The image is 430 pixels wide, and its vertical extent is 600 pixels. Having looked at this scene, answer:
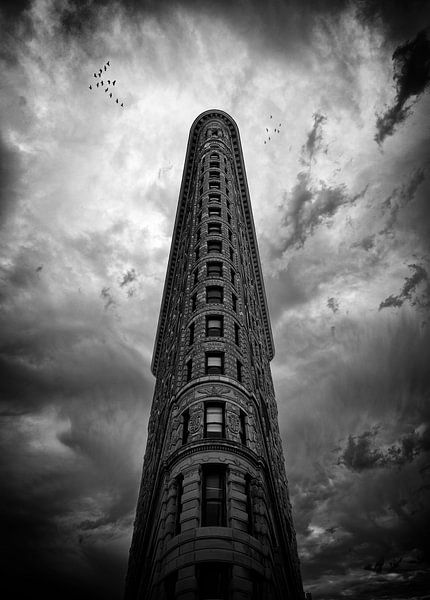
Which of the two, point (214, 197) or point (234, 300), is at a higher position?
point (214, 197)

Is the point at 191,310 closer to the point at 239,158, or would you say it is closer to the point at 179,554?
the point at 179,554

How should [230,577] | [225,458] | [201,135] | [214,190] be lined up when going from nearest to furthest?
[230,577] < [225,458] < [214,190] < [201,135]

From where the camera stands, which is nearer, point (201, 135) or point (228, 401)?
point (228, 401)

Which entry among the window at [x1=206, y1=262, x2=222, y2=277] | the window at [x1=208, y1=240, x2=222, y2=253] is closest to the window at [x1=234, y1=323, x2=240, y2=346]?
the window at [x1=206, y1=262, x2=222, y2=277]

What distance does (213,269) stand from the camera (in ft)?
144

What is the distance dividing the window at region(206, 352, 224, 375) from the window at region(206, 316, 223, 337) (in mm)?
2471

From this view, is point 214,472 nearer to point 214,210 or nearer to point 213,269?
point 213,269

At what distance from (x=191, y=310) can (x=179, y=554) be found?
71.9 feet

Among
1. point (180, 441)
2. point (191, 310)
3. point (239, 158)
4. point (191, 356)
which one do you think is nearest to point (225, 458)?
point (180, 441)

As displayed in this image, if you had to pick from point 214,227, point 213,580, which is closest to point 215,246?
point 214,227

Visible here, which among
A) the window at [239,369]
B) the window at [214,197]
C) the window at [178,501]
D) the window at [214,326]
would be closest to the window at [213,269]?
the window at [214,326]

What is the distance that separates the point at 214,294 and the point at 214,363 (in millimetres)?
8740

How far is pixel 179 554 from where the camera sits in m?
21.7

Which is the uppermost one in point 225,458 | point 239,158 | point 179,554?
point 239,158
